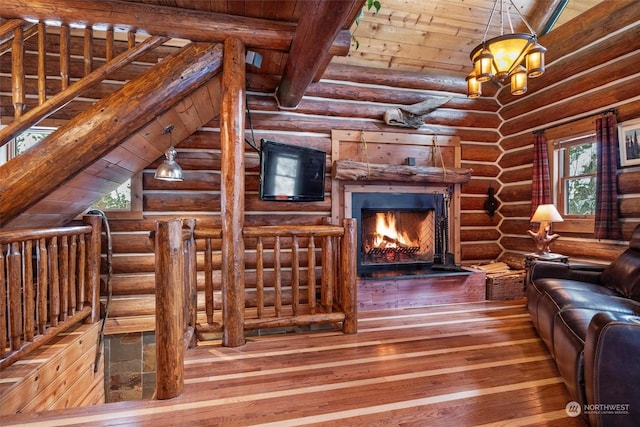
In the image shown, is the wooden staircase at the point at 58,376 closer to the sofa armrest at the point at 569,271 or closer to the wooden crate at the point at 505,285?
the sofa armrest at the point at 569,271

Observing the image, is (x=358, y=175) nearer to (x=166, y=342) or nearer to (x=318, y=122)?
(x=318, y=122)

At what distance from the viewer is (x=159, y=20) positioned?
2330 mm

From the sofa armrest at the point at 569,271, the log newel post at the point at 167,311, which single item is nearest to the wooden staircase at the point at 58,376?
the log newel post at the point at 167,311

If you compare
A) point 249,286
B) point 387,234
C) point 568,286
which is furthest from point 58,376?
point 568,286

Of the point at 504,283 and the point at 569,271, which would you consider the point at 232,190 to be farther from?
the point at 504,283

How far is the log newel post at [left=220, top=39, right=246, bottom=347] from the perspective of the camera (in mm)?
2404

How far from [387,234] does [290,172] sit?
1.70 meters

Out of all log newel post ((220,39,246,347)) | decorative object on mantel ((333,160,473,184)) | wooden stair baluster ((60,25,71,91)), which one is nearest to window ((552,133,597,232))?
decorative object on mantel ((333,160,473,184))

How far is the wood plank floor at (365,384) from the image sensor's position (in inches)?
63.6

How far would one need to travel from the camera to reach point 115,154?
8.79 feet

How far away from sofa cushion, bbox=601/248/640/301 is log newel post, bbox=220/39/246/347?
10.3 feet

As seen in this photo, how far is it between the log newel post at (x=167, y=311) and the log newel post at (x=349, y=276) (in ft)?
4.62

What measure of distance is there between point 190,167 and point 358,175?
6.81ft

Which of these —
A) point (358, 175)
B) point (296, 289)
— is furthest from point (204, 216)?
point (358, 175)
